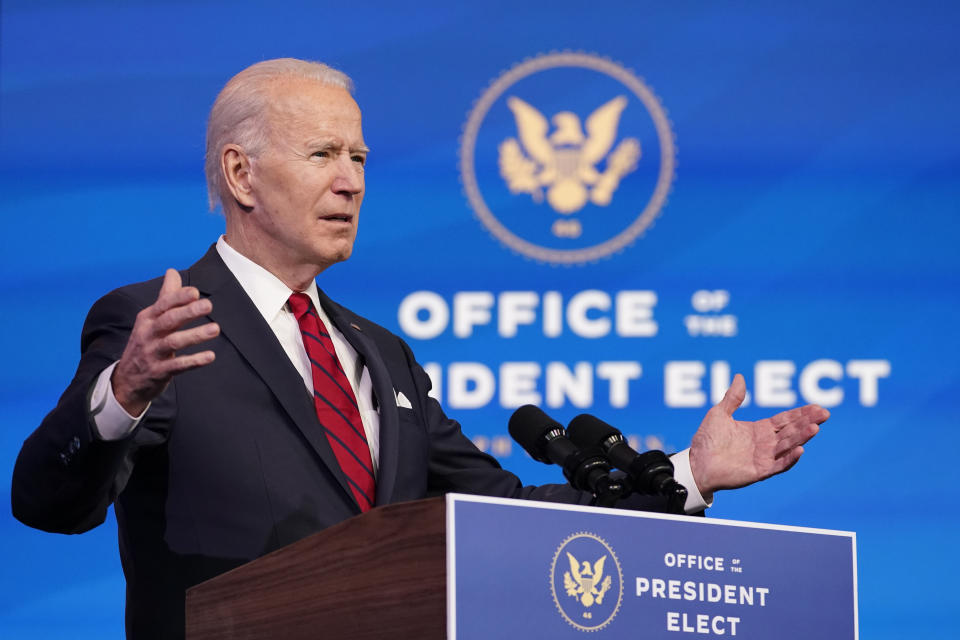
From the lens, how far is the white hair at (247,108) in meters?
2.23

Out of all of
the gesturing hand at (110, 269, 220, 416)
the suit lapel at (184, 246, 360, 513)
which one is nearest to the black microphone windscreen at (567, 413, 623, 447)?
the suit lapel at (184, 246, 360, 513)

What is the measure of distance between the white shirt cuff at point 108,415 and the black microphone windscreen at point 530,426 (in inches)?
23.0

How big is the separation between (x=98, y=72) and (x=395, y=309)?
114cm

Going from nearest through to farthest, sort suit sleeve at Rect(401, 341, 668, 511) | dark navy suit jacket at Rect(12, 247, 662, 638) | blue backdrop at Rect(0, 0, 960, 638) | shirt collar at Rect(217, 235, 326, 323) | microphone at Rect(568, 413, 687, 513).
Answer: microphone at Rect(568, 413, 687, 513) → dark navy suit jacket at Rect(12, 247, 662, 638) → shirt collar at Rect(217, 235, 326, 323) → suit sleeve at Rect(401, 341, 668, 511) → blue backdrop at Rect(0, 0, 960, 638)

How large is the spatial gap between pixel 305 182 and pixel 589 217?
1.34 meters

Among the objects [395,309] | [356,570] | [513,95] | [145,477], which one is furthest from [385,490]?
[513,95]

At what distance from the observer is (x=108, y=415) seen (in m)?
1.51

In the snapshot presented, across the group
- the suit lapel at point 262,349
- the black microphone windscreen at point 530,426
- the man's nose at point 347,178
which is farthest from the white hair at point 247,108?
the black microphone windscreen at point 530,426

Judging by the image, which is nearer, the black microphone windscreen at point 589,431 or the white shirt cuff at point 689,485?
the black microphone windscreen at point 589,431

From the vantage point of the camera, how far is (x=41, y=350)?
3.36 meters

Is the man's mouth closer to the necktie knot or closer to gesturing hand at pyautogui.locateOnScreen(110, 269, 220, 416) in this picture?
the necktie knot

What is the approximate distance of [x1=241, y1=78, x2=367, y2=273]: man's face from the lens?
2.17 metres

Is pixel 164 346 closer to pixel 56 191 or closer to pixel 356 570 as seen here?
pixel 356 570

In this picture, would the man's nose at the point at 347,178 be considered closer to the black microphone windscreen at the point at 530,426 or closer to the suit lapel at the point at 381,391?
the suit lapel at the point at 381,391
